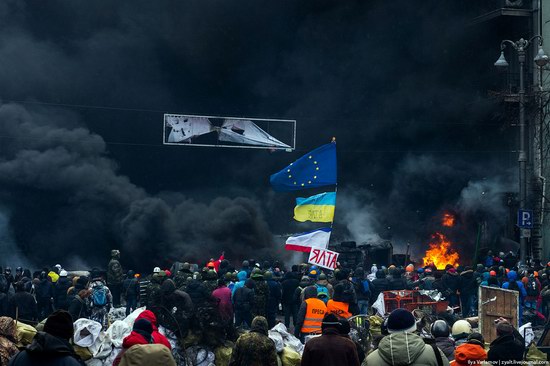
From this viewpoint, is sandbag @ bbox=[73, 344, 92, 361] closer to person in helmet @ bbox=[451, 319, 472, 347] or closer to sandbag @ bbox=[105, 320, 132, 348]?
sandbag @ bbox=[105, 320, 132, 348]

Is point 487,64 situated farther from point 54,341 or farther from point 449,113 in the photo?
point 54,341

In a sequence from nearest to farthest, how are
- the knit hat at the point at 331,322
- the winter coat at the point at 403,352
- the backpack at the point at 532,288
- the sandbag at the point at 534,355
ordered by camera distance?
the winter coat at the point at 403,352 < the knit hat at the point at 331,322 < the sandbag at the point at 534,355 < the backpack at the point at 532,288

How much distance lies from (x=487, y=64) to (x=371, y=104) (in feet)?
16.2

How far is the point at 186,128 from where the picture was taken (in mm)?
28312

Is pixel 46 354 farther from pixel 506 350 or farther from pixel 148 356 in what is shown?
pixel 506 350

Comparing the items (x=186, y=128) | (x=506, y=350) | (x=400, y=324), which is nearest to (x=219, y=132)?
(x=186, y=128)

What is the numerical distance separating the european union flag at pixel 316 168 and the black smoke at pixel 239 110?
10.6 meters

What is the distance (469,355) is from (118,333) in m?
3.21

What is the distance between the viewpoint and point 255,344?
21.0ft

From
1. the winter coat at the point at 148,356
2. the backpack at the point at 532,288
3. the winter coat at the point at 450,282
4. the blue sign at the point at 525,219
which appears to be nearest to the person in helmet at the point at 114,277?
the winter coat at the point at 450,282

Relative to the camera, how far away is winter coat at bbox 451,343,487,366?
5.48 meters

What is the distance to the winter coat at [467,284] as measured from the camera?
49.1ft

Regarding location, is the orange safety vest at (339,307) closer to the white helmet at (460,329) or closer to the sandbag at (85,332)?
the white helmet at (460,329)

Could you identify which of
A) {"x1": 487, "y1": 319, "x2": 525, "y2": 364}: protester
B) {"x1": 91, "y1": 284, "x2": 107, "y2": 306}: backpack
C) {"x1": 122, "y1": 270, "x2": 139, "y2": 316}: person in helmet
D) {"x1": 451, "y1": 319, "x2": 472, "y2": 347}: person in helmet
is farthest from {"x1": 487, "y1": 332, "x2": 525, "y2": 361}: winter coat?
{"x1": 122, "y1": 270, "x2": 139, "y2": 316}: person in helmet
